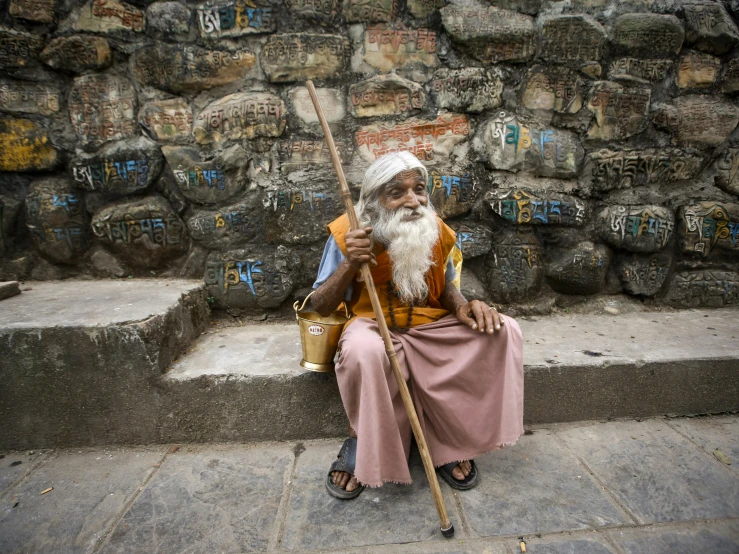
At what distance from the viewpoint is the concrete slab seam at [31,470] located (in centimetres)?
175

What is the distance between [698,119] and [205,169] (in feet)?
10.1

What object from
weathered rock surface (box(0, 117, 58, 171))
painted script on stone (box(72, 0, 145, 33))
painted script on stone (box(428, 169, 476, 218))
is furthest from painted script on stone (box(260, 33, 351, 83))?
weathered rock surface (box(0, 117, 58, 171))

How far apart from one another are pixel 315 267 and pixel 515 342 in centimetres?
136

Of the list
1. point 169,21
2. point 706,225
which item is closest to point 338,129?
point 169,21

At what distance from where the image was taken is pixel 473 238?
2.68 m

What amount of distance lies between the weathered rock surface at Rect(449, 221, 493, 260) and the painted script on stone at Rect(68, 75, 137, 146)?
210cm

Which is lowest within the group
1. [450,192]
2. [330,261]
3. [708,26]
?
[330,261]

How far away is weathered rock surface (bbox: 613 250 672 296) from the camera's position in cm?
278

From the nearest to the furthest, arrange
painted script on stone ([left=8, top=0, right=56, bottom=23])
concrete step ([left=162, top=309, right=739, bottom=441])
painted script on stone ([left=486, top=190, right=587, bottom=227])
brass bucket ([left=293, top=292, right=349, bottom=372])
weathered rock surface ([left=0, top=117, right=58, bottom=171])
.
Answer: brass bucket ([left=293, top=292, right=349, bottom=372]), concrete step ([left=162, top=309, right=739, bottom=441]), painted script on stone ([left=8, top=0, right=56, bottom=23]), weathered rock surface ([left=0, top=117, right=58, bottom=171]), painted script on stone ([left=486, top=190, right=587, bottom=227])

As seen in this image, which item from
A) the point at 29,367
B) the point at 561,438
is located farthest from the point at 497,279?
the point at 29,367

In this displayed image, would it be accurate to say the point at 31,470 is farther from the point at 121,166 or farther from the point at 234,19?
the point at 234,19

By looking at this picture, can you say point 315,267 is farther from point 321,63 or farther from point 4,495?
point 4,495

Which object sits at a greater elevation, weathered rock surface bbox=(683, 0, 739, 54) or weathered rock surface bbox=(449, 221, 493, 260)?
weathered rock surface bbox=(683, 0, 739, 54)

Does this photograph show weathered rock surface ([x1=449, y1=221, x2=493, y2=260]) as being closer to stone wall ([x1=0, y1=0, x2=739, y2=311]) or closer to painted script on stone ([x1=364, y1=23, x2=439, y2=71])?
stone wall ([x1=0, y1=0, x2=739, y2=311])
